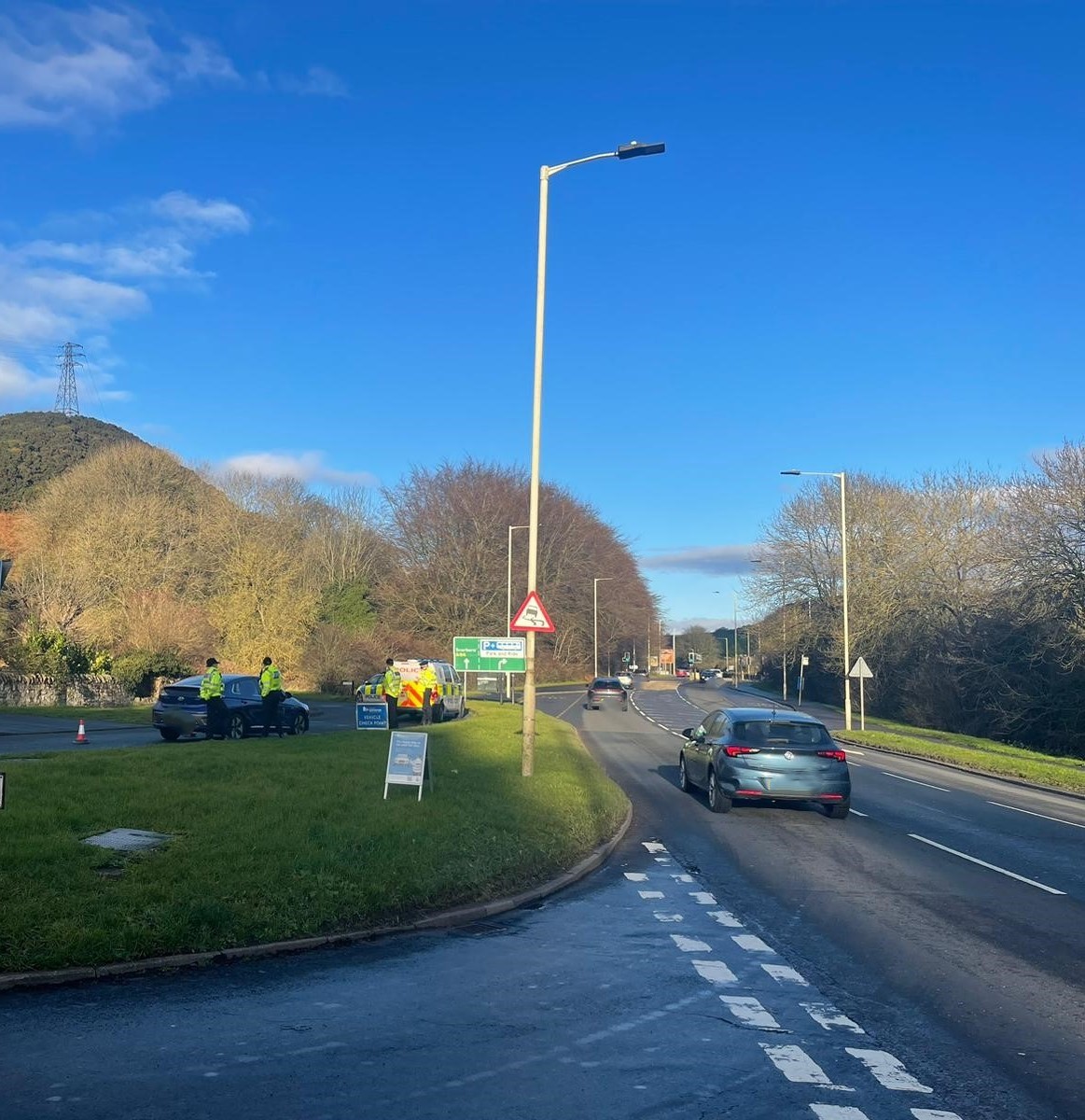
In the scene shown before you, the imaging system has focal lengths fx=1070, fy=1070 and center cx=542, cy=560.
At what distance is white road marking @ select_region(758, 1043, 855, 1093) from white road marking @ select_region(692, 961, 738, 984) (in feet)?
4.30

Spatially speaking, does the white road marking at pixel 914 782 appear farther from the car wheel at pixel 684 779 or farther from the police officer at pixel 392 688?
the police officer at pixel 392 688

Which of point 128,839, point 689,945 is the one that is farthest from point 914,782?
point 128,839

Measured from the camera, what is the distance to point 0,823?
987 cm

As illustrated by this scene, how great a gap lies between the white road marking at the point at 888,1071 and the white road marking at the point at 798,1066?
25cm

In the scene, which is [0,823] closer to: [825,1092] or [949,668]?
[825,1092]

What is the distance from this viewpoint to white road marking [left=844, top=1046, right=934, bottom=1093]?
517 cm

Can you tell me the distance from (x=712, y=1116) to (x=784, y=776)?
1080 cm

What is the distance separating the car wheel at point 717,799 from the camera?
51.4 ft

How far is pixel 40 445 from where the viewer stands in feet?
266

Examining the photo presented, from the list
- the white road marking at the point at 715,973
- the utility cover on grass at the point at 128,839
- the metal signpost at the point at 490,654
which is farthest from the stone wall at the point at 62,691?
the white road marking at the point at 715,973

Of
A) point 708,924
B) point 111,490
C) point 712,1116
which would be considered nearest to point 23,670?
point 111,490

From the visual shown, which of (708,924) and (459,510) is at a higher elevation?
(459,510)

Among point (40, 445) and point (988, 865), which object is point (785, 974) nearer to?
point (988, 865)

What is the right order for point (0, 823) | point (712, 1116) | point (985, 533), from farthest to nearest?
Answer: point (985, 533) < point (0, 823) < point (712, 1116)
